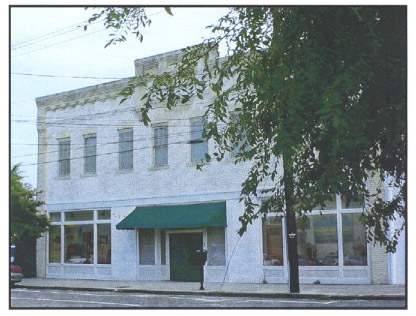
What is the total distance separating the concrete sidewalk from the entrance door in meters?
0.37

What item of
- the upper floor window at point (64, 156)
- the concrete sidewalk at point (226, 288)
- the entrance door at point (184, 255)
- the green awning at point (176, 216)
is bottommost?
the concrete sidewalk at point (226, 288)

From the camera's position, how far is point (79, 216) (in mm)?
14008

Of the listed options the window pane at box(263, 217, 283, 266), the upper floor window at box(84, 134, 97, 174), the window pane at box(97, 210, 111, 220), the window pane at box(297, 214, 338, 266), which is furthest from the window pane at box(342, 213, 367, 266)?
the upper floor window at box(84, 134, 97, 174)

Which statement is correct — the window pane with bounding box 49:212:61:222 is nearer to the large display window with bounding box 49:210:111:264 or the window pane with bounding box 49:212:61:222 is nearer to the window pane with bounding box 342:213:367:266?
the large display window with bounding box 49:210:111:264

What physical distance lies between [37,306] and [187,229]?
20.3 ft

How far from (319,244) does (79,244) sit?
522cm

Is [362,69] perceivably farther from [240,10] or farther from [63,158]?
[63,158]

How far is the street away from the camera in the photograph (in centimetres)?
1072

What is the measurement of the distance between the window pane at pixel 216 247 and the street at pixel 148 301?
4.94 feet

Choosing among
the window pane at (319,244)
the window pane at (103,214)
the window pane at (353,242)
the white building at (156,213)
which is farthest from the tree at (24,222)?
the window pane at (353,242)

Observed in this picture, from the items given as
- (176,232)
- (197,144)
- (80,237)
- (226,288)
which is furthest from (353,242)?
(80,237)

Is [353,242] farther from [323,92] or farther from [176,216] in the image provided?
[323,92]

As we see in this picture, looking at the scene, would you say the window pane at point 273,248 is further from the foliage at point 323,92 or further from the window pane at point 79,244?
the foliage at point 323,92

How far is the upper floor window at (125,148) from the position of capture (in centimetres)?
1468
